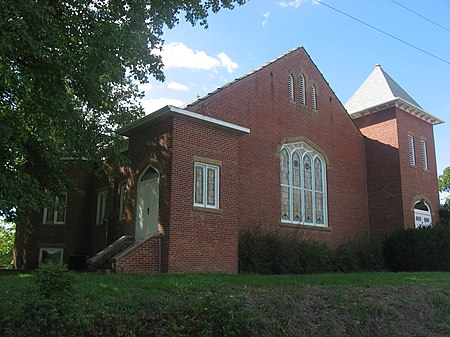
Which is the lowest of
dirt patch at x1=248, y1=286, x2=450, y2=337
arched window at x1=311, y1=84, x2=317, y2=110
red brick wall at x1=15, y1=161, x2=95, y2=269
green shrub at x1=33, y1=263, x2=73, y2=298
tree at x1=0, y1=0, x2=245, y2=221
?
dirt patch at x1=248, y1=286, x2=450, y2=337

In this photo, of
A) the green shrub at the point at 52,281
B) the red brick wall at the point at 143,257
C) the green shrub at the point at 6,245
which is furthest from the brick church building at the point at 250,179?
the green shrub at the point at 6,245

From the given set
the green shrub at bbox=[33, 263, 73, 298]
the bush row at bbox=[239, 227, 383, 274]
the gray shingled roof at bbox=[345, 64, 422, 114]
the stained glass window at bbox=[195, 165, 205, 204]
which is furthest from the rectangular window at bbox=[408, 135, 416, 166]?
the green shrub at bbox=[33, 263, 73, 298]

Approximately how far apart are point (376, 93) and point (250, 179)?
445 inches

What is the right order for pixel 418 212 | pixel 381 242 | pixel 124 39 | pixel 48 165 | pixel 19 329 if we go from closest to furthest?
pixel 19 329, pixel 124 39, pixel 48 165, pixel 381 242, pixel 418 212

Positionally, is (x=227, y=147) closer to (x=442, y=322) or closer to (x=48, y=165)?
(x=48, y=165)

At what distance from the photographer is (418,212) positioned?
24.5 metres

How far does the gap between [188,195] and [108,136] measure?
355cm

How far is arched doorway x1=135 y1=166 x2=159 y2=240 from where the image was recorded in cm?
1574

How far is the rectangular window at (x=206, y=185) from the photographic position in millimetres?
15586

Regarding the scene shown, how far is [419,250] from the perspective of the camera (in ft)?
67.8

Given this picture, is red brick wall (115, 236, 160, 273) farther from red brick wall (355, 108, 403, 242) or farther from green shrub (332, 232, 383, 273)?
red brick wall (355, 108, 403, 242)

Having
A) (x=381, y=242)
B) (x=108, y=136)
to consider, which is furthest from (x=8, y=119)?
(x=381, y=242)

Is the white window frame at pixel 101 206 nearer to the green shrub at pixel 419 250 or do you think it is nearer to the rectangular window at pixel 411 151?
the green shrub at pixel 419 250

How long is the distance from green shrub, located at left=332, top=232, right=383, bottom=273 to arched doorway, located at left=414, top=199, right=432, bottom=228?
3246 millimetres
